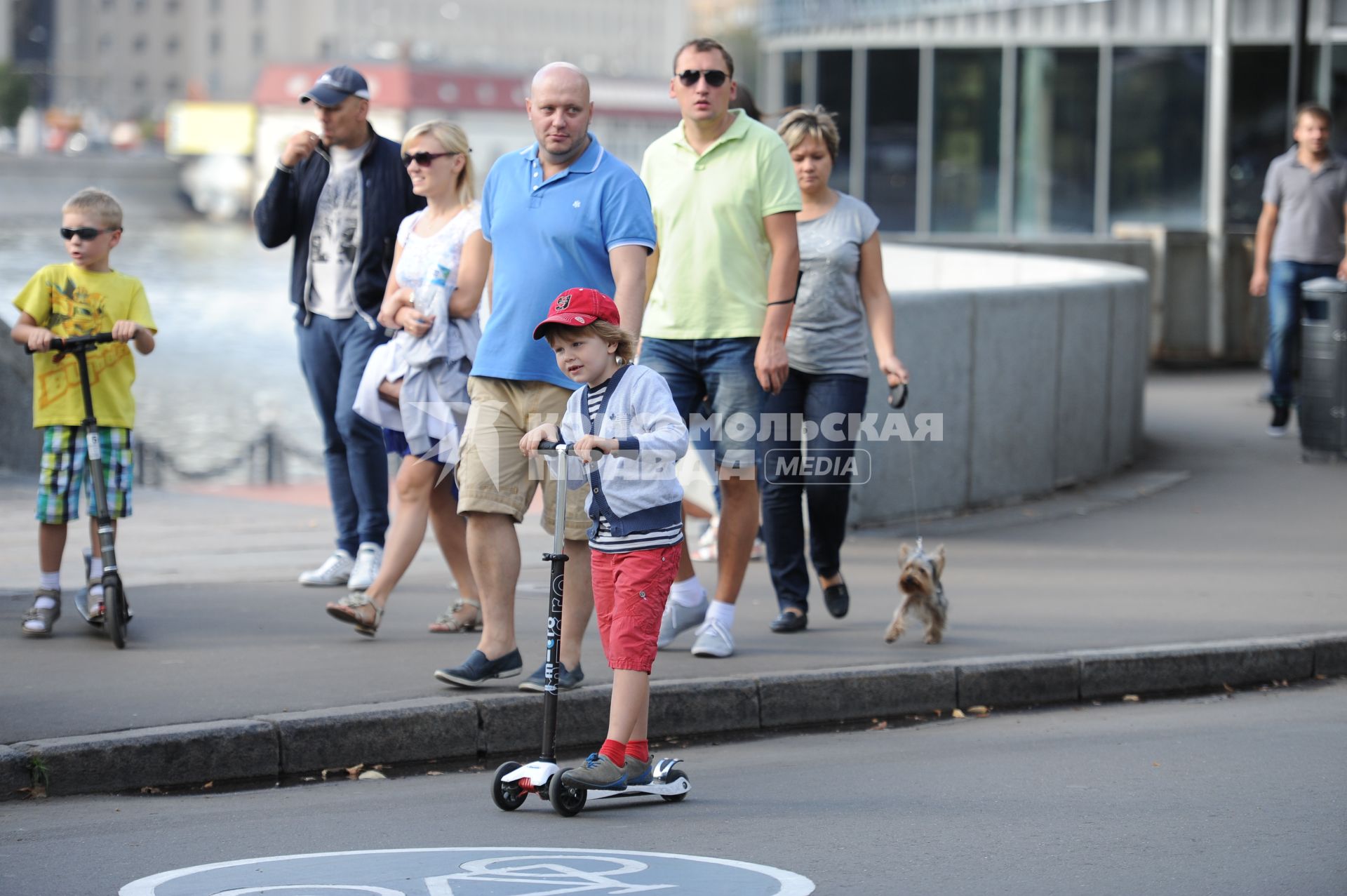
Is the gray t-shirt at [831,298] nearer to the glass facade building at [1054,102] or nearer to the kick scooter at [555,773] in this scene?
the kick scooter at [555,773]

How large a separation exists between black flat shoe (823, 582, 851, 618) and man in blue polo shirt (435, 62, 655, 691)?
1651 mm

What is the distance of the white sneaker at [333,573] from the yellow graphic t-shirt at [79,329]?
1.37 meters

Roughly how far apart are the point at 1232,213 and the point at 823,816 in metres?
18.9

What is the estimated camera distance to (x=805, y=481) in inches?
299

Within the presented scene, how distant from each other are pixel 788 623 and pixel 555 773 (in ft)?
8.15

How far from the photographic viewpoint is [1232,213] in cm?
2256

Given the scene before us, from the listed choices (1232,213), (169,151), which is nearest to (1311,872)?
(1232,213)

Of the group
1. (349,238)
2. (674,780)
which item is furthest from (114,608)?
(674,780)

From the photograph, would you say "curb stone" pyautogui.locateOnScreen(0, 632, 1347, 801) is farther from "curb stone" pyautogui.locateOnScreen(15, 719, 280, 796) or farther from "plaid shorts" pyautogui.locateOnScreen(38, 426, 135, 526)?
"plaid shorts" pyautogui.locateOnScreen(38, 426, 135, 526)

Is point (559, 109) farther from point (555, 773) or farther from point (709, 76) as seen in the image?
point (555, 773)

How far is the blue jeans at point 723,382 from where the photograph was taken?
6949 millimetres

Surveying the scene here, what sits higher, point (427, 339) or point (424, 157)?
point (424, 157)

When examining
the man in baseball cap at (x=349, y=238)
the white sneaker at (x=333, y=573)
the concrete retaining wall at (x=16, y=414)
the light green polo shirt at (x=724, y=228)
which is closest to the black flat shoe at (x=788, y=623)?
the light green polo shirt at (x=724, y=228)

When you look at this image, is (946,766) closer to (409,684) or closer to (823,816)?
(823,816)
